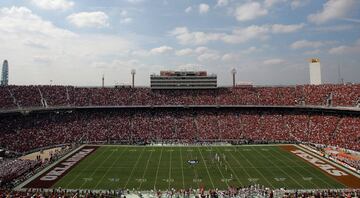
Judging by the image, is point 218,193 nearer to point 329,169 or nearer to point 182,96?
point 329,169

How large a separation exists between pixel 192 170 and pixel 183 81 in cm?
3533

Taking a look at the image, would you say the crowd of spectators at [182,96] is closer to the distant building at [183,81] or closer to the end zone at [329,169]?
the distant building at [183,81]

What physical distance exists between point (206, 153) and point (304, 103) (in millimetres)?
23798

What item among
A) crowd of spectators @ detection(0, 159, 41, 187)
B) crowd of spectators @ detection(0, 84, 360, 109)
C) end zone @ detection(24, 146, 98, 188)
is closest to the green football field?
end zone @ detection(24, 146, 98, 188)

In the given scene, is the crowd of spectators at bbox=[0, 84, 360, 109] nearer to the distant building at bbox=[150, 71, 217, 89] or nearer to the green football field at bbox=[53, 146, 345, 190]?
the distant building at bbox=[150, 71, 217, 89]

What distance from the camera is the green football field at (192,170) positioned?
103 ft

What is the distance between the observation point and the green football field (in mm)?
31266

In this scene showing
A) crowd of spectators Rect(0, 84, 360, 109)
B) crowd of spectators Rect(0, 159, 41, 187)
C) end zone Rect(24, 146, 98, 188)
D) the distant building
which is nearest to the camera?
crowd of spectators Rect(0, 159, 41, 187)

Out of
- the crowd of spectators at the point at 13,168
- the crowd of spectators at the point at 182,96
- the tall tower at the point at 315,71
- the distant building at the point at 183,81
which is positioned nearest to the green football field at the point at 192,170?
the crowd of spectators at the point at 13,168

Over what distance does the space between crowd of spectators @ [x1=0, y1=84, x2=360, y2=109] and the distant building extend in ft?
3.57

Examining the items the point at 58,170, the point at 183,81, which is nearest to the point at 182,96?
the point at 183,81

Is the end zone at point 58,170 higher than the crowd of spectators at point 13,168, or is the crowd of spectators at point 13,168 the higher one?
the crowd of spectators at point 13,168

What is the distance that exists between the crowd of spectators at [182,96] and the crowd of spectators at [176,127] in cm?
167

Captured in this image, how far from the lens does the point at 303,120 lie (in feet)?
186
